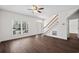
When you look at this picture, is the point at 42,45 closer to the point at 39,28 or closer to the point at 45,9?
the point at 39,28

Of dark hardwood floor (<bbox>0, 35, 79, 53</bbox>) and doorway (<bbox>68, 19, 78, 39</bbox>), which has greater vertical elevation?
doorway (<bbox>68, 19, 78, 39</bbox>)

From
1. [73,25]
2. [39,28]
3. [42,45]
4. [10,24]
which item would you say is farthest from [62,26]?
[10,24]

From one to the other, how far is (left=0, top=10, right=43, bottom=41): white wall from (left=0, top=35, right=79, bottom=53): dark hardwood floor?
0.16 meters

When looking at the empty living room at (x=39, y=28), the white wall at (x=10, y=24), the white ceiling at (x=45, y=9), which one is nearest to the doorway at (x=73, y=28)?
the empty living room at (x=39, y=28)

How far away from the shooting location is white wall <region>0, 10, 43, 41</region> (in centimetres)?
202

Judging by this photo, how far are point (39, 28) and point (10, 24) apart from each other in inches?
26.2

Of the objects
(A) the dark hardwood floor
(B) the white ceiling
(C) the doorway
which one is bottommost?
(A) the dark hardwood floor

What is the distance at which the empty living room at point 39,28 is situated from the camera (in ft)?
6.74

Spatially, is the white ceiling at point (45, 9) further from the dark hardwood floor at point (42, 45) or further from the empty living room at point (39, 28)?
the dark hardwood floor at point (42, 45)

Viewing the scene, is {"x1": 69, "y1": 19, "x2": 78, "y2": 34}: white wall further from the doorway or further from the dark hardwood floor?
the dark hardwood floor

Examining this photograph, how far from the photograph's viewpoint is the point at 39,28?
7.20ft

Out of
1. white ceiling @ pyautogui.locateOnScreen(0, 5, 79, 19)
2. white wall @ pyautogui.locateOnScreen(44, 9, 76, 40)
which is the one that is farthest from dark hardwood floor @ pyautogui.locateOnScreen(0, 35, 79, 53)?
white ceiling @ pyautogui.locateOnScreen(0, 5, 79, 19)
